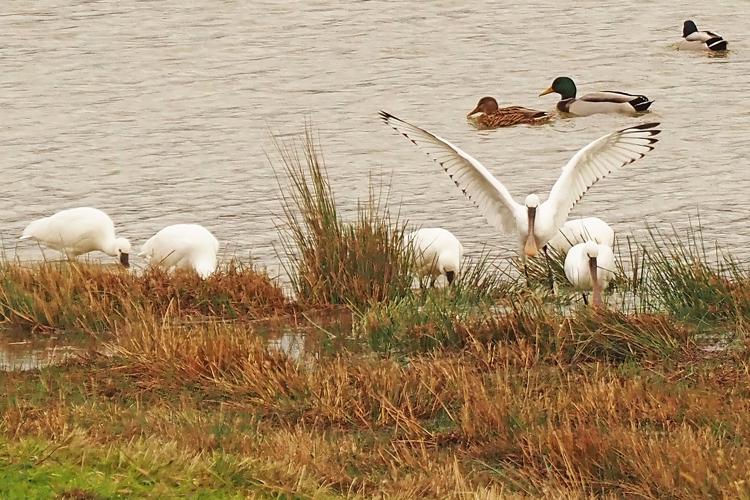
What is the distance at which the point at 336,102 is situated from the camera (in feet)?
73.0

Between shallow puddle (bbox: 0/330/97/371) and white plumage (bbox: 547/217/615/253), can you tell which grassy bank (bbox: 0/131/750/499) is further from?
white plumage (bbox: 547/217/615/253)

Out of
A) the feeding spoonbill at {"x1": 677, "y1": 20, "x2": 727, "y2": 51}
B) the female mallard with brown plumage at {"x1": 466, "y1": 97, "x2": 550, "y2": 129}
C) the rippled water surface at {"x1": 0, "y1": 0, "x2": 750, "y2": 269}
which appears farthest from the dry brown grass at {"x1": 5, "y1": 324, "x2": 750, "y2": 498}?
the feeding spoonbill at {"x1": 677, "y1": 20, "x2": 727, "y2": 51}

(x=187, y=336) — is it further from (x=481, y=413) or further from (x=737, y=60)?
(x=737, y=60)

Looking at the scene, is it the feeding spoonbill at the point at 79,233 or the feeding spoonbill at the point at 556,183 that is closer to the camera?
the feeding spoonbill at the point at 556,183

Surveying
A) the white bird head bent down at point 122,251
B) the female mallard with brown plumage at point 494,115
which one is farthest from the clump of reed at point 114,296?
the female mallard with brown plumage at point 494,115

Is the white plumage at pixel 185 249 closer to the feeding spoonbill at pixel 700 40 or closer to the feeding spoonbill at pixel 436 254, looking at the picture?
the feeding spoonbill at pixel 436 254

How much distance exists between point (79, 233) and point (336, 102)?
9183mm

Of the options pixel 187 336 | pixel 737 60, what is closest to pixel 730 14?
pixel 737 60

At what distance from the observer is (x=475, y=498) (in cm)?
609

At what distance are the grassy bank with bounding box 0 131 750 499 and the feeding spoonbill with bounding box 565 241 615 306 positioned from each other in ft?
0.46

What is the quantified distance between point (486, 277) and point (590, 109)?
1213cm

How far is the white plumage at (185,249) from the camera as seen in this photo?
11812 mm

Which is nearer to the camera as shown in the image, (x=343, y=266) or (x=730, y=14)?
(x=343, y=266)

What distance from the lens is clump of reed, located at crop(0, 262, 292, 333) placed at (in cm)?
991
